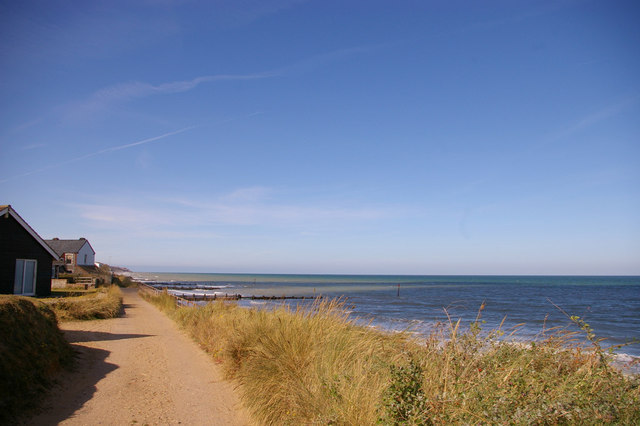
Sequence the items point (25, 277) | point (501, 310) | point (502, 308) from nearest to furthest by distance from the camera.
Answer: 1. point (25, 277)
2. point (501, 310)
3. point (502, 308)

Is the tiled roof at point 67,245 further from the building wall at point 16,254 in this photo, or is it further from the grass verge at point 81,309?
the grass verge at point 81,309

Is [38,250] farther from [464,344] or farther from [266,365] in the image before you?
[464,344]

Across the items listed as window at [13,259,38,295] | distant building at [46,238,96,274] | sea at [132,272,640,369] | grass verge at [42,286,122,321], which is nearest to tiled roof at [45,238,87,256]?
distant building at [46,238,96,274]

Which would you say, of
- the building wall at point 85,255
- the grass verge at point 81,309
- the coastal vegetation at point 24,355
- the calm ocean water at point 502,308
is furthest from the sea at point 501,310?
the building wall at point 85,255

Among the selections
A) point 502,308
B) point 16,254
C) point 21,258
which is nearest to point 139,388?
point 16,254

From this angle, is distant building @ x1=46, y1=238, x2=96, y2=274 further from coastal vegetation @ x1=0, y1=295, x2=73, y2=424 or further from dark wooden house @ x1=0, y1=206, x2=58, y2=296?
coastal vegetation @ x1=0, y1=295, x2=73, y2=424

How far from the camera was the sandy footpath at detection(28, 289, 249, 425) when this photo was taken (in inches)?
223

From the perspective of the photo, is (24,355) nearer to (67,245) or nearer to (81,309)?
(81,309)

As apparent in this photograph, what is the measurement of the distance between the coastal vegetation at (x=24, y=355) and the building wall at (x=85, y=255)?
52042mm

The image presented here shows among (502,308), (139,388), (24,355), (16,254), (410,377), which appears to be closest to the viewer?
(410,377)

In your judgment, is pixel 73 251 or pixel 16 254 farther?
pixel 73 251

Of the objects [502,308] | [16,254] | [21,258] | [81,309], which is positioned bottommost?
[502,308]

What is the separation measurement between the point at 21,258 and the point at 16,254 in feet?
1.28

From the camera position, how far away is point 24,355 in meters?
6.22
